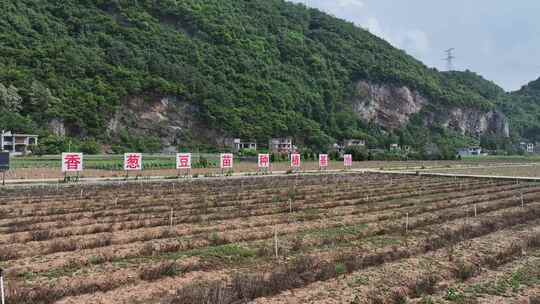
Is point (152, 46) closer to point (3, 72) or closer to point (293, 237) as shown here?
point (3, 72)

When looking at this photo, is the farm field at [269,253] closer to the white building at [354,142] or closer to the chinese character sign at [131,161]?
the chinese character sign at [131,161]

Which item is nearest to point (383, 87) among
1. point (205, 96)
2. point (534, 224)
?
point (205, 96)

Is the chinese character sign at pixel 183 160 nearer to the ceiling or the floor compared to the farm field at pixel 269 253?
nearer to the ceiling

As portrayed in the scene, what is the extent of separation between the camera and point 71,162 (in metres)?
32.9

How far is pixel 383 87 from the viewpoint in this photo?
5635 inches

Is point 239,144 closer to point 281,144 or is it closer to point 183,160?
point 281,144

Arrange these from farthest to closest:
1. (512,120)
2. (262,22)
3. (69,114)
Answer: (512,120)
(262,22)
(69,114)

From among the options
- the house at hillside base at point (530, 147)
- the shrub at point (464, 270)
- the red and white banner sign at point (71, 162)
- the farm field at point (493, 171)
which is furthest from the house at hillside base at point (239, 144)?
the house at hillside base at point (530, 147)

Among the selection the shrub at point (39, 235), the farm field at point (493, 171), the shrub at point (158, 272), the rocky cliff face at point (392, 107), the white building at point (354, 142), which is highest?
the rocky cliff face at point (392, 107)

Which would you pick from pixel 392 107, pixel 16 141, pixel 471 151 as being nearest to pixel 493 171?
pixel 16 141

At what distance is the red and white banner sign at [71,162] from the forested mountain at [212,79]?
159 feet

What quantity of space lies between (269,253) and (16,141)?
7463 centimetres

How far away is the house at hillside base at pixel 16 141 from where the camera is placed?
71250 millimetres

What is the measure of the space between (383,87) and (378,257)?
139012 mm
